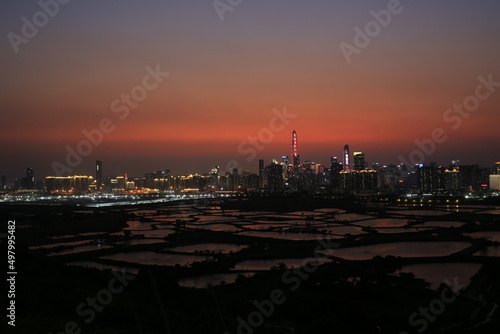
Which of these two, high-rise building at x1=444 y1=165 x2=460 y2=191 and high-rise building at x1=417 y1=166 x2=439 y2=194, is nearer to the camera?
high-rise building at x1=417 y1=166 x2=439 y2=194

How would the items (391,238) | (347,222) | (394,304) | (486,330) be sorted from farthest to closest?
(347,222)
(391,238)
(394,304)
(486,330)

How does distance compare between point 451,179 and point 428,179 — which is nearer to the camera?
point 428,179

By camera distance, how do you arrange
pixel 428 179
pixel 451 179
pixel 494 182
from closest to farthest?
pixel 494 182 → pixel 428 179 → pixel 451 179

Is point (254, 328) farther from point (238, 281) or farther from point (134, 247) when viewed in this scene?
point (134, 247)

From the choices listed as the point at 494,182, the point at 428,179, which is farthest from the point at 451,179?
the point at 494,182

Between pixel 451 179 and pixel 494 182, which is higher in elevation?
pixel 451 179

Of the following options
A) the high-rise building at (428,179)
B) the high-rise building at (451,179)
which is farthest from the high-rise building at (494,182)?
the high-rise building at (428,179)

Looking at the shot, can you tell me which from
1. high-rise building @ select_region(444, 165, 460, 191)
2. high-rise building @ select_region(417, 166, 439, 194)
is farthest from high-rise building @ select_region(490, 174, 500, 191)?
high-rise building @ select_region(417, 166, 439, 194)

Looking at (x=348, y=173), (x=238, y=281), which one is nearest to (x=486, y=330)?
(x=238, y=281)

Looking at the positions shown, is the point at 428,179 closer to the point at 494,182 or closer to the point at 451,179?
the point at 451,179

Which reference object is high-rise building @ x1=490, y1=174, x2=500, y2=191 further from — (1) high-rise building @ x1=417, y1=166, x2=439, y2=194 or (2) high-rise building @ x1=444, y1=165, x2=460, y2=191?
(1) high-rise building @ x1=417, y1=166, x2=439, y2=194

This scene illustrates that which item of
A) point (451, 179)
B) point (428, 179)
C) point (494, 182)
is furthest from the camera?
point (451, 179)
